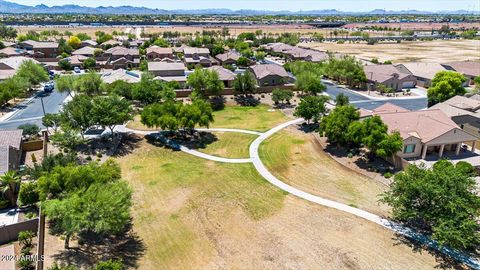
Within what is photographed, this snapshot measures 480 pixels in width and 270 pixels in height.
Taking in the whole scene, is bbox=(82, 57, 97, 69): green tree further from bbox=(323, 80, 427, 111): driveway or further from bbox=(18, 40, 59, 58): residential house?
bbox=(323, 80, 427, 111): driveway

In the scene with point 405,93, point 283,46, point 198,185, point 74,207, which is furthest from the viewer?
point 283,46

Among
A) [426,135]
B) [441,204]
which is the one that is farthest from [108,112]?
[426,135]

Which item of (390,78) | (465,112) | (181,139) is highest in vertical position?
(390,78)

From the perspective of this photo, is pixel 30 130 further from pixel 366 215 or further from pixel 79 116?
pixel 366 215

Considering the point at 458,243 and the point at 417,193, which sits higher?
the point at 417,193

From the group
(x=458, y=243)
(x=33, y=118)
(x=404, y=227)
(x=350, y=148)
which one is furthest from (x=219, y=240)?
(x=33, y=118)

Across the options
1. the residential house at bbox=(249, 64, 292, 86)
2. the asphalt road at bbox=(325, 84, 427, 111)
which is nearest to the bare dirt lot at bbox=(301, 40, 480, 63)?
the asphalt road at bbox=(325, 84, 427, 111)

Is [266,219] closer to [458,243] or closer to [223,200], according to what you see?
[223,200]
